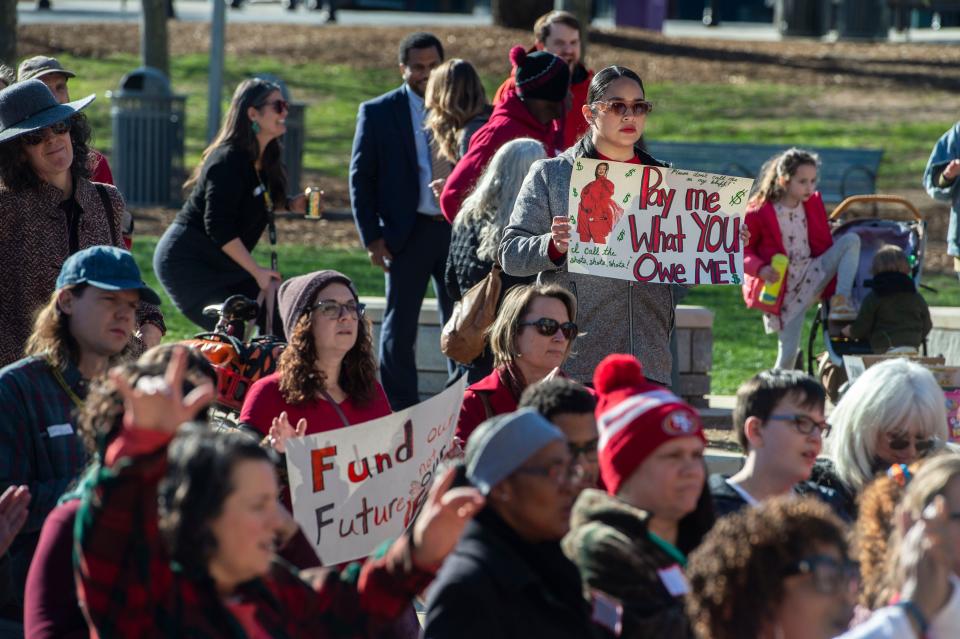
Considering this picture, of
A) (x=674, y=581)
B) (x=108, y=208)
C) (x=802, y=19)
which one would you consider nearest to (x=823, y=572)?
(x=674, y=581)

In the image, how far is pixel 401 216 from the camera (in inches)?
355

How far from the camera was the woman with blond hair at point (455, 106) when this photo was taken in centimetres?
859

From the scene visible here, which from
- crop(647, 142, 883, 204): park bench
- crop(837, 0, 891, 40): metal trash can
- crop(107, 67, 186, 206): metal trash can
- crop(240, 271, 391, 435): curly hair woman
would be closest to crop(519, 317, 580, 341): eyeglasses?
crop(240, 271, 391, 435): curly hair woman

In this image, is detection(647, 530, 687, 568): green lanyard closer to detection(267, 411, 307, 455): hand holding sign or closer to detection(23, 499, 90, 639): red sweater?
detection(23, 499, 90, 639): red sweater

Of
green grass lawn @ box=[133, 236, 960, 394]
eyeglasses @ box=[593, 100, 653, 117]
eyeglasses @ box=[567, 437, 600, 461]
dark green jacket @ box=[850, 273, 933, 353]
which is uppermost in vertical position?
eyeglasses @ box=[593, 100, 653, 117]

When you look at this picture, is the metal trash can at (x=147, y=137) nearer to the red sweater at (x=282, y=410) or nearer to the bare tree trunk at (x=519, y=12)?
the bare tree trunk at (x=519, y=12)

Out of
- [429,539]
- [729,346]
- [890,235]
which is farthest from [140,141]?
[429,539]

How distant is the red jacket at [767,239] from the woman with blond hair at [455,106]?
2.51m

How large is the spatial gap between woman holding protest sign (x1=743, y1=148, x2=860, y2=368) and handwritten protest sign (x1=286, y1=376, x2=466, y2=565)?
5228 mm

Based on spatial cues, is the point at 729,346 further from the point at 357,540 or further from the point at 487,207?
the point at 357,540

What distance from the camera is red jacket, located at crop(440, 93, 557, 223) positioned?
7797 millimetres

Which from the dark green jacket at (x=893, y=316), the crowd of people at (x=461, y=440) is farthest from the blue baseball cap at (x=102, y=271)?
the dark green jacket at (x=893, y=316)

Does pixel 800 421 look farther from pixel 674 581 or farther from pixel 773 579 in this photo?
pixel 773 579

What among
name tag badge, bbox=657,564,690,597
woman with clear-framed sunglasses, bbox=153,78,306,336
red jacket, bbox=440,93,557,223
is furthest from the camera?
woman with clear-framed sunglasses, bbox=153,78,306,336
